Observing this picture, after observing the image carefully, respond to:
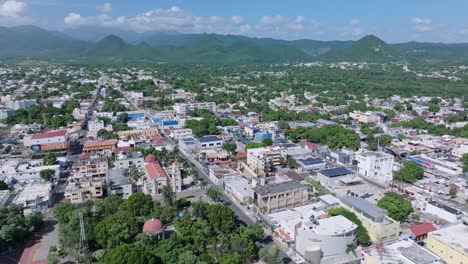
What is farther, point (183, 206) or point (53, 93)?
point (53, 93)

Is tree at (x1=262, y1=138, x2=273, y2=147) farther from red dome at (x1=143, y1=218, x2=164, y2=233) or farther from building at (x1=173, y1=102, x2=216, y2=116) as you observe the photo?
building at (x1=173, y1=102, x2=216, y2=116)

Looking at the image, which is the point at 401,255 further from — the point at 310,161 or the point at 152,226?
the point at 310,161

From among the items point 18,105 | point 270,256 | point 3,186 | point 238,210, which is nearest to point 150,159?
point 238,210

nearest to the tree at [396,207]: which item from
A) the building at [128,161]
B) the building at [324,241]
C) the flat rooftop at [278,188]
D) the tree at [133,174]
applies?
the building at [324,241]

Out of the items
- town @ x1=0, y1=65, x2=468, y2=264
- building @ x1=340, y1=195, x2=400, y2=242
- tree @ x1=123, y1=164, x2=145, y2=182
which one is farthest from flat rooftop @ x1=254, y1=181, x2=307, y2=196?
tree @ x1=123, y1=164, x2=145, y2=182

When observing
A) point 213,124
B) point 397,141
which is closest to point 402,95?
point 397,141

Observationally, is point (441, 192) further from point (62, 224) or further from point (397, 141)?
point (62, 224)

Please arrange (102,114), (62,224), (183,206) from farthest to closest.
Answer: (102,114) → (183,206) → (62,224)

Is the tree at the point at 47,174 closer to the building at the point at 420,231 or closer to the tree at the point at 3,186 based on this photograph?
the tree at the point at 3,186
